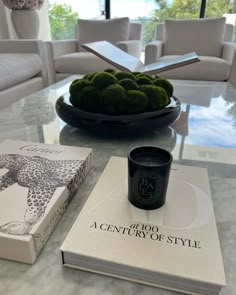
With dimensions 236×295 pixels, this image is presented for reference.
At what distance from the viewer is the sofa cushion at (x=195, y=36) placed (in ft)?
7.55

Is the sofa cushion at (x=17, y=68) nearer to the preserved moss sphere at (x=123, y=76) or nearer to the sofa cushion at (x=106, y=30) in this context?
the sofa cushion at (x=106, y=30)

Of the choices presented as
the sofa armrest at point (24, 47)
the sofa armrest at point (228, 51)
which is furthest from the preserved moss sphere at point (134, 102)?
the sofa armrest at point (228, 51)

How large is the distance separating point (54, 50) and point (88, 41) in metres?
0.44

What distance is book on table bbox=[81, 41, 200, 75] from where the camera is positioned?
922 millimetres

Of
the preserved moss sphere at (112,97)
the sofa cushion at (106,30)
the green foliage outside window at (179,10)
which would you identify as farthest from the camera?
the green foliage outside window at (179,10)

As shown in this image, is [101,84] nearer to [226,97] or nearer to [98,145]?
[98,145]

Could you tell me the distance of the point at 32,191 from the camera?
1.38 ft

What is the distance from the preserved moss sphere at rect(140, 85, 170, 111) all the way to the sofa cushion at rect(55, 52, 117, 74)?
5.11 ft

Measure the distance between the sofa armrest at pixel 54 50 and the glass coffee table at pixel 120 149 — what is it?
3.04 feet

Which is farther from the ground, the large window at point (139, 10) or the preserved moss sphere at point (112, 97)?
the large window at point (139, 10)

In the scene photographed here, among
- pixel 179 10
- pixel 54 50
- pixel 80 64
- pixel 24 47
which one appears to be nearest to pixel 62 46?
pixel 54 50

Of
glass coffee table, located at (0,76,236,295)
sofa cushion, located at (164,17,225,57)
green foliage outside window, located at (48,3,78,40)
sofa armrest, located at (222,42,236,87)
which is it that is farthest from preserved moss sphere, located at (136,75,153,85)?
green foliage outside window, located at (48,3,78,40)

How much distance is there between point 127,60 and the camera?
1113mm

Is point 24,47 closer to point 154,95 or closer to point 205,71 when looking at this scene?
point 205,71
